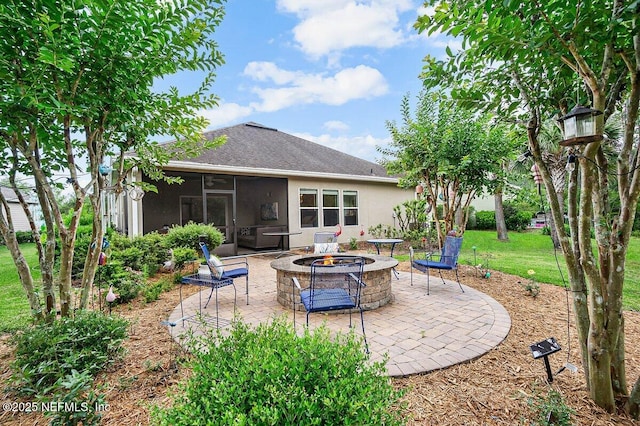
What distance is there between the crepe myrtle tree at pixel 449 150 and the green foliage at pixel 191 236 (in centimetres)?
556

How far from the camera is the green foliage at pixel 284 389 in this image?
1356 mm

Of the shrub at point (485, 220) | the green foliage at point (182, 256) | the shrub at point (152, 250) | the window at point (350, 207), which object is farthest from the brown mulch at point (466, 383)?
the shrub at point (485, 220)

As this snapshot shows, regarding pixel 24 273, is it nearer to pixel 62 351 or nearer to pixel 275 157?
pixel 62 351

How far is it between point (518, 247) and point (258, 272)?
419 inches

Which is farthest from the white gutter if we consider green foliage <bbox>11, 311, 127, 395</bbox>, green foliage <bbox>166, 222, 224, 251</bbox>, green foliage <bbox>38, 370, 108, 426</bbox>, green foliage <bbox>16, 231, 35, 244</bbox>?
green foliage <bbox>16, 231, 35, 244</bbox>

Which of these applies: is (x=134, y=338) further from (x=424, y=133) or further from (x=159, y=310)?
(x=424, y=133)

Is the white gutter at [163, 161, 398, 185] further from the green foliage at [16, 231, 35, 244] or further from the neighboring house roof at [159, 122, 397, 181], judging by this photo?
the green foliage at [16, 231, 35, 244]

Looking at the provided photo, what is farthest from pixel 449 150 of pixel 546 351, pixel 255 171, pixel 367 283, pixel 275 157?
pixel 275 157

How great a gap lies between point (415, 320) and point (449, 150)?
4.26 metres

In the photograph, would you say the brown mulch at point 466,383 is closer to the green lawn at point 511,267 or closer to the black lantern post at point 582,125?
the green lawn at point 511,267

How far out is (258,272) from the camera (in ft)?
25.1

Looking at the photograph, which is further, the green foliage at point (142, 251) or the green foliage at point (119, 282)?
the green foliage at point (142, 251)

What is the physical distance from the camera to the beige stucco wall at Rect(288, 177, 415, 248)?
11711 millimetres

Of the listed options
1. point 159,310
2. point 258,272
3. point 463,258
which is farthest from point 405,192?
point 159,310
